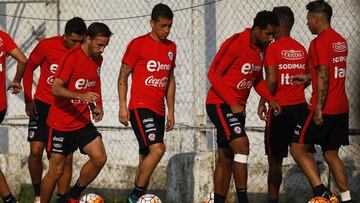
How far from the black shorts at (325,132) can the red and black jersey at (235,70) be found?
517 millimetres

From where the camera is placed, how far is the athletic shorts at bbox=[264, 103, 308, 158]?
1181cm

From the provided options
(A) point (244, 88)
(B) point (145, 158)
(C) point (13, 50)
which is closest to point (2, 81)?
(C) point (13, 50)

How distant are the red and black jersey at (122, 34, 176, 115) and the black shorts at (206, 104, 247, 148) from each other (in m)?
0.66

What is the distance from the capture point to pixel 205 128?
43.4 ft

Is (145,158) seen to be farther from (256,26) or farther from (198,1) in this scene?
(198,1)

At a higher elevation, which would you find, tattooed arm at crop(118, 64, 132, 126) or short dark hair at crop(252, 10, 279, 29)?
short dark hair at crop(252, 10, 279, 29)

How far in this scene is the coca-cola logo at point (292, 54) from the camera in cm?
1168

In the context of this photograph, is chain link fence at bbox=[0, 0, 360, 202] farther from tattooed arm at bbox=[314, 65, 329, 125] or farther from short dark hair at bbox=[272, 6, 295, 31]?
tattooed arm at bbox=[314, 65, 329, 125]

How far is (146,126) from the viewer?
453 inches

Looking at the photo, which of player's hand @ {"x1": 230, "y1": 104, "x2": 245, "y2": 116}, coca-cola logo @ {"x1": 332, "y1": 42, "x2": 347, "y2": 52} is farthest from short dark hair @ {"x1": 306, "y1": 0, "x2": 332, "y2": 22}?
player's hand @ {"x1": 230, "y1": 104, "x2": 245, "y2": 116}

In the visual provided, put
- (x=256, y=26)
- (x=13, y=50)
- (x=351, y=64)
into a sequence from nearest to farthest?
(x=256, y=26) < (x=13, y=50) < (x=351, y=64)

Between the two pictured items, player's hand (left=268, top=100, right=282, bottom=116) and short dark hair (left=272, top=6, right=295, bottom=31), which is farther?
short dark hair (left=272, top=6, right=295, bottom=31)

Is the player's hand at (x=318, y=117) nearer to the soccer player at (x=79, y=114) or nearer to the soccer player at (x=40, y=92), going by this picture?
the soccer player at (x=79, y=114)

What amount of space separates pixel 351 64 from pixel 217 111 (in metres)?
2.44
